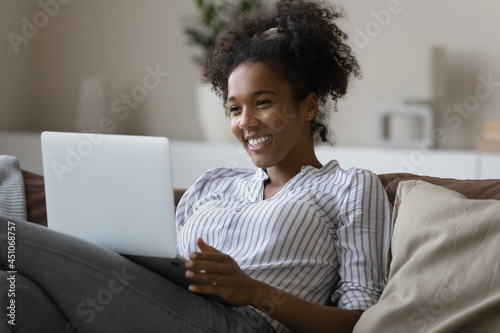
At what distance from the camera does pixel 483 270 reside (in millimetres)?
1354

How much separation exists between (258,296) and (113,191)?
34cm

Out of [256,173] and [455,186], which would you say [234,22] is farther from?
[455,186]

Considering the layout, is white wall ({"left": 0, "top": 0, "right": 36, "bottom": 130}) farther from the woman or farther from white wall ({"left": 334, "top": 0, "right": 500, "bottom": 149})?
the woman

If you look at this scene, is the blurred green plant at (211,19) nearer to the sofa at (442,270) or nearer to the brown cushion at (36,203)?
the brown cushion at (36,203)

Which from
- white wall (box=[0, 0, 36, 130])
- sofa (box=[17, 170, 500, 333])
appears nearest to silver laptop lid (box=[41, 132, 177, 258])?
sofa (box=[17, 170, 500, 333])

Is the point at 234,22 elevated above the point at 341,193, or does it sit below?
above

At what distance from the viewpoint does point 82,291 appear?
1.37 meters

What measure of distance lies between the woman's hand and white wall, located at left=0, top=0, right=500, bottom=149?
8.74 feet

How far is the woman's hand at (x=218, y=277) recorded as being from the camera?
1.33 meters

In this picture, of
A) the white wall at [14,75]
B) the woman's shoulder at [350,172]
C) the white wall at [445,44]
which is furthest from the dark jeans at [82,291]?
the white wall at [14,75]

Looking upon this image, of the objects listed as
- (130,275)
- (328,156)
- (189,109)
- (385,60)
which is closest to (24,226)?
(130,275)

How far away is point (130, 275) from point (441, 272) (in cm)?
59

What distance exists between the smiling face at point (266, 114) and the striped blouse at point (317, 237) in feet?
0.36

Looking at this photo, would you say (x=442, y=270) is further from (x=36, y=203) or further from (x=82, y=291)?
(x=36, y=203)
